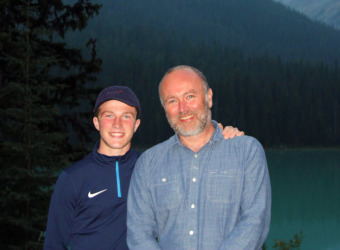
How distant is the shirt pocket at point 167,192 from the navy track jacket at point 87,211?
309 millimetres

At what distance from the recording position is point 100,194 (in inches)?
118

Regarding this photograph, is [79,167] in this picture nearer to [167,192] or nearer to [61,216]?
[61,216]

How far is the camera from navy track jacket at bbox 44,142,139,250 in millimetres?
2928

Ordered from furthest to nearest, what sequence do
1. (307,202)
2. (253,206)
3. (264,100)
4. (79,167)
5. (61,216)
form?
(264,100)
(307,202)
(79,167)
(61,216)
(253,206)

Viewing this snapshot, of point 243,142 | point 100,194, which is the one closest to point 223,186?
point 243,142

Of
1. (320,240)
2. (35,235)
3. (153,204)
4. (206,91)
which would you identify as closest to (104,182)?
(153,204)

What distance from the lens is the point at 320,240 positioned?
31766 millimetres

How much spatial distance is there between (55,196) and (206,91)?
1.39 metres

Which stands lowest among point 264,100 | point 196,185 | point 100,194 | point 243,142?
point 100,194

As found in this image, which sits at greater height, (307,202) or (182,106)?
(182,106)

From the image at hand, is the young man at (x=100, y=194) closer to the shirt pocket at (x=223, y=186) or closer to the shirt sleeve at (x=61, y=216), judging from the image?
the shirt sleeve at (x=61, y=216)

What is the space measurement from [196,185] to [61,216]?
103 cm

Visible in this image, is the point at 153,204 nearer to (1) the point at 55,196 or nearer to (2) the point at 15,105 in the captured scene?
(1) the point at 55,196

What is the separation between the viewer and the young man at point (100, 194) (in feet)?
9.62
